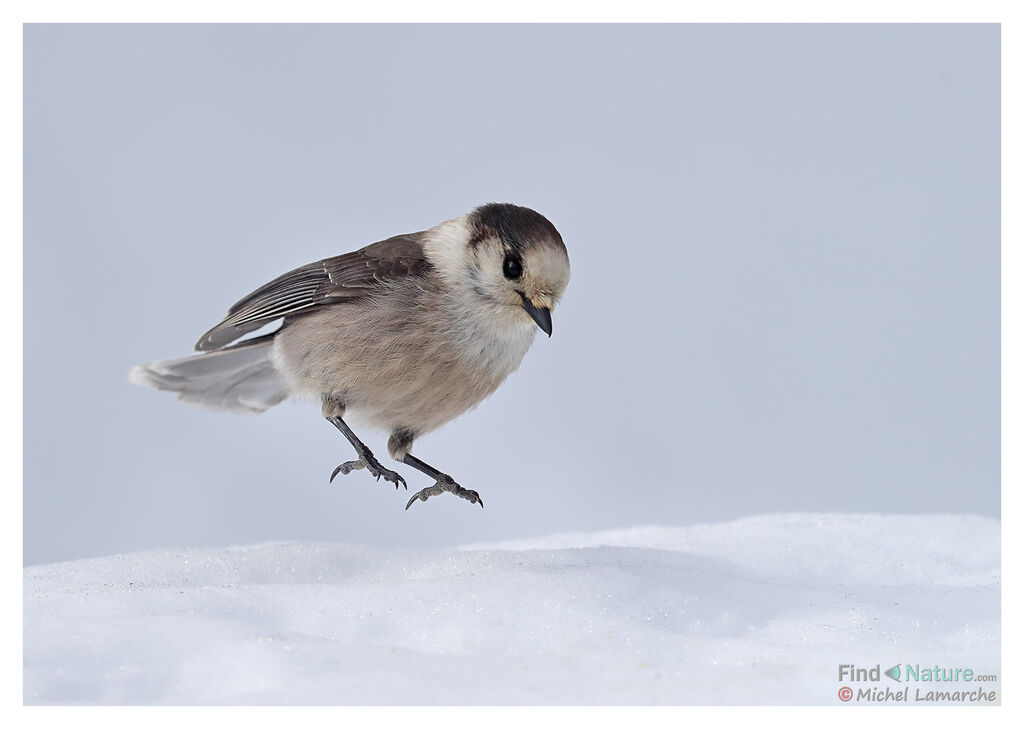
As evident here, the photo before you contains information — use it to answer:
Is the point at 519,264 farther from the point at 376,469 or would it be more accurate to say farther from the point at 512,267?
the point at 376,469

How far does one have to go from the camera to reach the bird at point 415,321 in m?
4.29

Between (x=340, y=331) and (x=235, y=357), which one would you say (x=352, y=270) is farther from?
(x=235, y=357)

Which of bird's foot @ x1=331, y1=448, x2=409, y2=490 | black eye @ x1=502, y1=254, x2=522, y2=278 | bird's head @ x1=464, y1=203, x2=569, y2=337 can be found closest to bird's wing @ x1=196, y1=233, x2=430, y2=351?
bird's head @ x1=464, y1=203, x2=569, y2=337

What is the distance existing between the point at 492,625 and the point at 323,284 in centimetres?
201

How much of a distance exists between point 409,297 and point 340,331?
34cm

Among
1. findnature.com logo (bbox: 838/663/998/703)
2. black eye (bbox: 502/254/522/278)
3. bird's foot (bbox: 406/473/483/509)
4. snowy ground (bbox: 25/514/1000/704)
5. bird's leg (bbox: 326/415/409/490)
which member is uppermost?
black eye (bbox: 502/254/522/278)

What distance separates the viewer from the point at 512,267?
425cm

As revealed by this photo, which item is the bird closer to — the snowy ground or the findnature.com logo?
the snowy ground

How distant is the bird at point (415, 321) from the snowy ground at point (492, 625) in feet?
2.03

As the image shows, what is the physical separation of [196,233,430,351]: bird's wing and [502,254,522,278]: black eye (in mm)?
433

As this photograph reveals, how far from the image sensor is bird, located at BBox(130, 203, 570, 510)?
429cm

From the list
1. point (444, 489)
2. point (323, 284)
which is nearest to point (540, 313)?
point (444, 489)

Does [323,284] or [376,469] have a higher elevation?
[323,284]

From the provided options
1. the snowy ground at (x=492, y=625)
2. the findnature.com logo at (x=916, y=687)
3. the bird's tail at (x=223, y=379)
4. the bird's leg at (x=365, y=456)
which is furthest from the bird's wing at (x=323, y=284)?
the findnature.com logo at (x=916, y=687)
